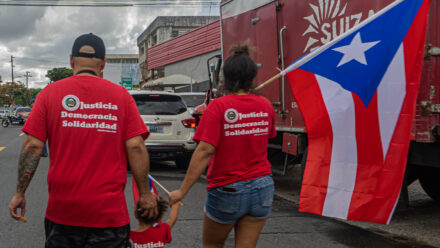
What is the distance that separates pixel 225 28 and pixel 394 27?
226 inches

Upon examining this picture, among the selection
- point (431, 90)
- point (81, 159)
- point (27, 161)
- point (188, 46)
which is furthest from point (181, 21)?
point (81, 159)

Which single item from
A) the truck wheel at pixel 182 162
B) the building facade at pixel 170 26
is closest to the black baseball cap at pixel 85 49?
the truck wheel at pixel 182 162

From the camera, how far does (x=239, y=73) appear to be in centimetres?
290

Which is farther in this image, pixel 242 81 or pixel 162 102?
pixel 162 102

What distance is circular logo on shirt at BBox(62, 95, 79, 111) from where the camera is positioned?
97.8 inches

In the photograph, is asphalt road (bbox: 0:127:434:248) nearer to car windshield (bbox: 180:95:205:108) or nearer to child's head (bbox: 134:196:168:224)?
child's head (bbox: 134:196:168:224)

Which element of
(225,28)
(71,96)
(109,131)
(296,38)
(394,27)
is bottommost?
(109,131)

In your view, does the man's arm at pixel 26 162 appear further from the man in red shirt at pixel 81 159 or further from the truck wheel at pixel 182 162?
the truck wheel at pixel 182 162

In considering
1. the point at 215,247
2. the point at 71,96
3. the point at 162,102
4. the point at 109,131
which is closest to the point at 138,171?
the point at 109,131

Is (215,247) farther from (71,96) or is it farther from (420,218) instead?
(420,218)

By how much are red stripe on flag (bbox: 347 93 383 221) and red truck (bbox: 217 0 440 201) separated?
4.71 feet

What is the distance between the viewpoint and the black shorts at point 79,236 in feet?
8.13

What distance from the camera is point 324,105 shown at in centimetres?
377

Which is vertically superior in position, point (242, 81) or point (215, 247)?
point (242, 81)
